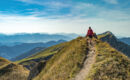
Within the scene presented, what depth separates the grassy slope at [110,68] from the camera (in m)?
27.4

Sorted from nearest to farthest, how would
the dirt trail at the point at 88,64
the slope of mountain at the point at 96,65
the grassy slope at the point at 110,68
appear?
the grassy slope at the point at 110,68
the slope of mountain at the point at 96,65
the dirt trail at the point at 88,64

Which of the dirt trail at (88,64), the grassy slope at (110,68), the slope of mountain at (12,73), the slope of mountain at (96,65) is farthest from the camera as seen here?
the slope of mountain at (12,73)

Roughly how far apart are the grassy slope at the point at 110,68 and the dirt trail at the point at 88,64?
1412 mm

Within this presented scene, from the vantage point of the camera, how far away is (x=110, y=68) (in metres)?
29.5

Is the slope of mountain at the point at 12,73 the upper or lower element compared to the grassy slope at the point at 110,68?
lower

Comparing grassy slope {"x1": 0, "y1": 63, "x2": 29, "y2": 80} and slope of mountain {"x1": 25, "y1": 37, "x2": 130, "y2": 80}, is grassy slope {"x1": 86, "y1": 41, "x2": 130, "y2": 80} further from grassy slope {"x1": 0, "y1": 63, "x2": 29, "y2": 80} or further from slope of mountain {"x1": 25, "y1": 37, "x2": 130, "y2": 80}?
grassy slope {"x1": 0, "y1": 63, "x2": 29, "y2": 80}

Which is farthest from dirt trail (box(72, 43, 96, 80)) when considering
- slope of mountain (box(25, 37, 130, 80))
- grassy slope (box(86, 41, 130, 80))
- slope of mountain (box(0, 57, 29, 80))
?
slope of mountain (box(0, 57, 29, 80))

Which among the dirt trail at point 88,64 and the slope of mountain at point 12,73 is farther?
the slope of mountain at point 12,73

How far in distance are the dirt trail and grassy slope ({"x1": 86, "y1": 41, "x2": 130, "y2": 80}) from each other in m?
1.41

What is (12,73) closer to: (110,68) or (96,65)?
(96,65)

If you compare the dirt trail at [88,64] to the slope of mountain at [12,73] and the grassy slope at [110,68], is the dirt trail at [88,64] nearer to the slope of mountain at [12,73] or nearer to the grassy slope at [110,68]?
the grassy slope at [110,68]

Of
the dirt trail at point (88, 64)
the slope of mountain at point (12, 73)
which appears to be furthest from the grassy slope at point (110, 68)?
the slope of mountain at point (12, 73)

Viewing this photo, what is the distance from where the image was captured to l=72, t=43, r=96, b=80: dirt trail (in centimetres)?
3073

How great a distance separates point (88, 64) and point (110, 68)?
627cm
